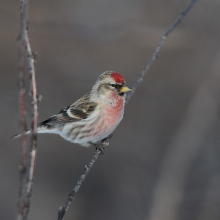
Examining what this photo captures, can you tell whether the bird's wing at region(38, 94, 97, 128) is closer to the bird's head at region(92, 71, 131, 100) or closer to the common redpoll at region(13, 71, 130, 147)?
the common redpoll at region(13, 71, 130, 147)

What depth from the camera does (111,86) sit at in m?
3.61

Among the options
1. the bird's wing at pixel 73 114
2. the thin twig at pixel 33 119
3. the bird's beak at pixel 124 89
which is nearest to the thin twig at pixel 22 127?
the thin twig at pixel 33 119

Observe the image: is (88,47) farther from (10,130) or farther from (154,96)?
(10,130)

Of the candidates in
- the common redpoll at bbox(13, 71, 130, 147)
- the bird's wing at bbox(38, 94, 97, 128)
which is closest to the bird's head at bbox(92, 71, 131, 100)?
the common redpoll at bbox(13, 71, 130, 147)

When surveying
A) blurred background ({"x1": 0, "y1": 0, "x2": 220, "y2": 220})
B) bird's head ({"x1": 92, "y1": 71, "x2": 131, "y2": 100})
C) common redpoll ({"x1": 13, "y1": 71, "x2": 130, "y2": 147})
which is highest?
blurred background ({"x1": 0, "y1": 0, "x2": 220, "y2": 220})

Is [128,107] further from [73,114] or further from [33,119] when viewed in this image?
[33,119]

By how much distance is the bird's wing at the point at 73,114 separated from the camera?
12.4 ft

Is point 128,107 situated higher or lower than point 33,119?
higher

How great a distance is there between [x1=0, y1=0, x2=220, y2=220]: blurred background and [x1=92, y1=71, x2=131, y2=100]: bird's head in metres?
1.26

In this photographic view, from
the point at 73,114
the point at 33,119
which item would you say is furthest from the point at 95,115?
the point at 33,119

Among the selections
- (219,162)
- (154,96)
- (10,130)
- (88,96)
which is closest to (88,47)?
(154,96)

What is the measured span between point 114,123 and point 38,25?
4856 millimetres

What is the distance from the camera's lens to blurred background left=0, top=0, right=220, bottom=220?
5.63 metres

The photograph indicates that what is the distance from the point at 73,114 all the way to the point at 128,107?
3.53 m
